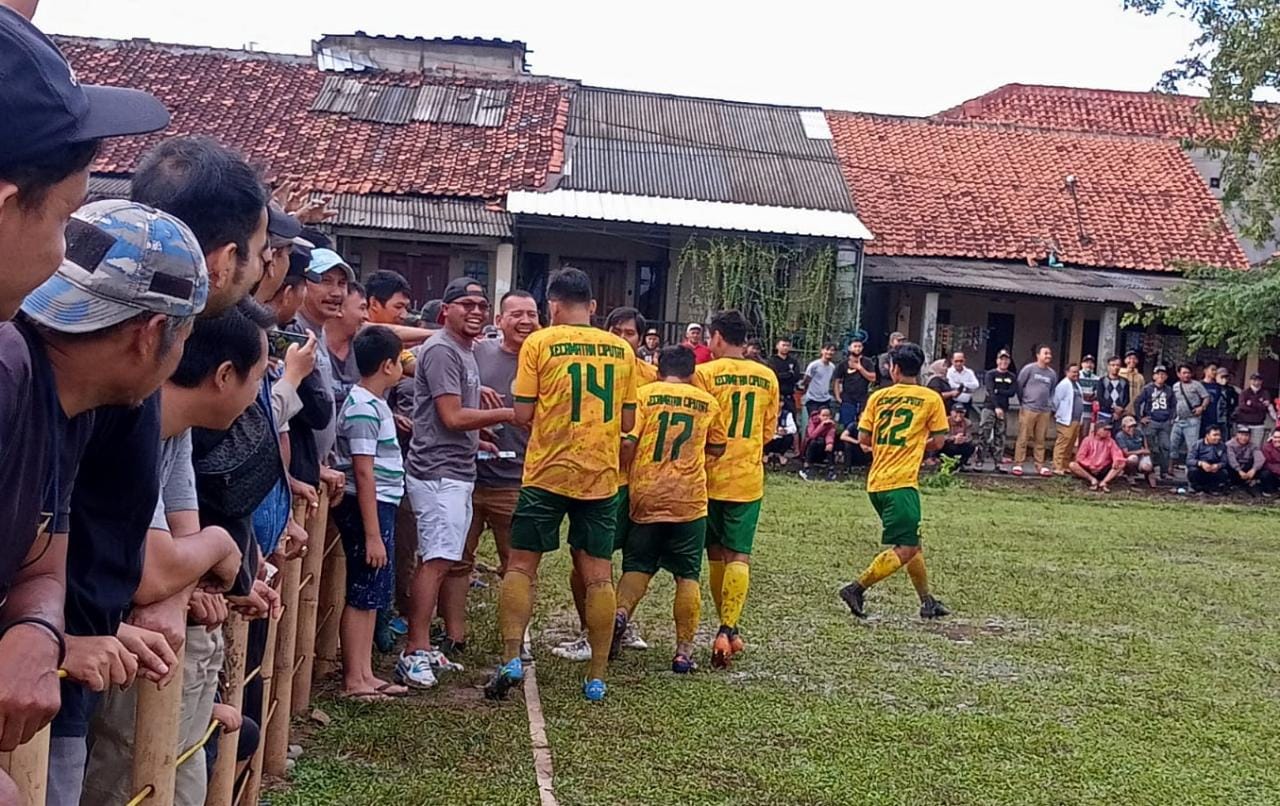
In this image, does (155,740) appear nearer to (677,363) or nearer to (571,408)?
(571,408)

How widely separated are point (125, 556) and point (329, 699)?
3.86m

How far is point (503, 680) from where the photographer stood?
6.21 m

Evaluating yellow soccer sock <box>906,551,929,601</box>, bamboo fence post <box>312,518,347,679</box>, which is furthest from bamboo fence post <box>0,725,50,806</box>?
yellow soccer sock <box>906,551,929,601</box>

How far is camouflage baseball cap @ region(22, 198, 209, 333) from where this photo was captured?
2027 mm

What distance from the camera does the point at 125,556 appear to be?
2.36 m

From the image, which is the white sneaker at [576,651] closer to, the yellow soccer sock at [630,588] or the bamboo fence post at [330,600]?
the yellow soccer sock at [630,588]

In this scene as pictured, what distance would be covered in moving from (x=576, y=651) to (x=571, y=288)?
205 cm

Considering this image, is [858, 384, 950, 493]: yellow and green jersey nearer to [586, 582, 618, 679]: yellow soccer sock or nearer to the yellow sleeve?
[586, 582, 618, 679]: yellow soccer sock

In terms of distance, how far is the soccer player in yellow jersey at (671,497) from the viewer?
281 inches

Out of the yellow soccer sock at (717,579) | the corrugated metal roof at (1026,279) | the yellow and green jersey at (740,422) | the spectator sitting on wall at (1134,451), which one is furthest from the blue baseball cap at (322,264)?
the corrugated metal roof at (1026,279)

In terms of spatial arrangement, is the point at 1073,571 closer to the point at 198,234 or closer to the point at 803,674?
the point at 803,674

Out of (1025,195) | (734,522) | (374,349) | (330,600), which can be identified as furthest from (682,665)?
(1025,195)

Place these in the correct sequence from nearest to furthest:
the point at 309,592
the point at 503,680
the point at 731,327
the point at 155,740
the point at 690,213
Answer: the point at 155,740 → the point at 309,592 → the point at 503,680 → the point at 731,327 → the point at 690,213

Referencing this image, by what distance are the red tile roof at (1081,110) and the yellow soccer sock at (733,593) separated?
30524mm
